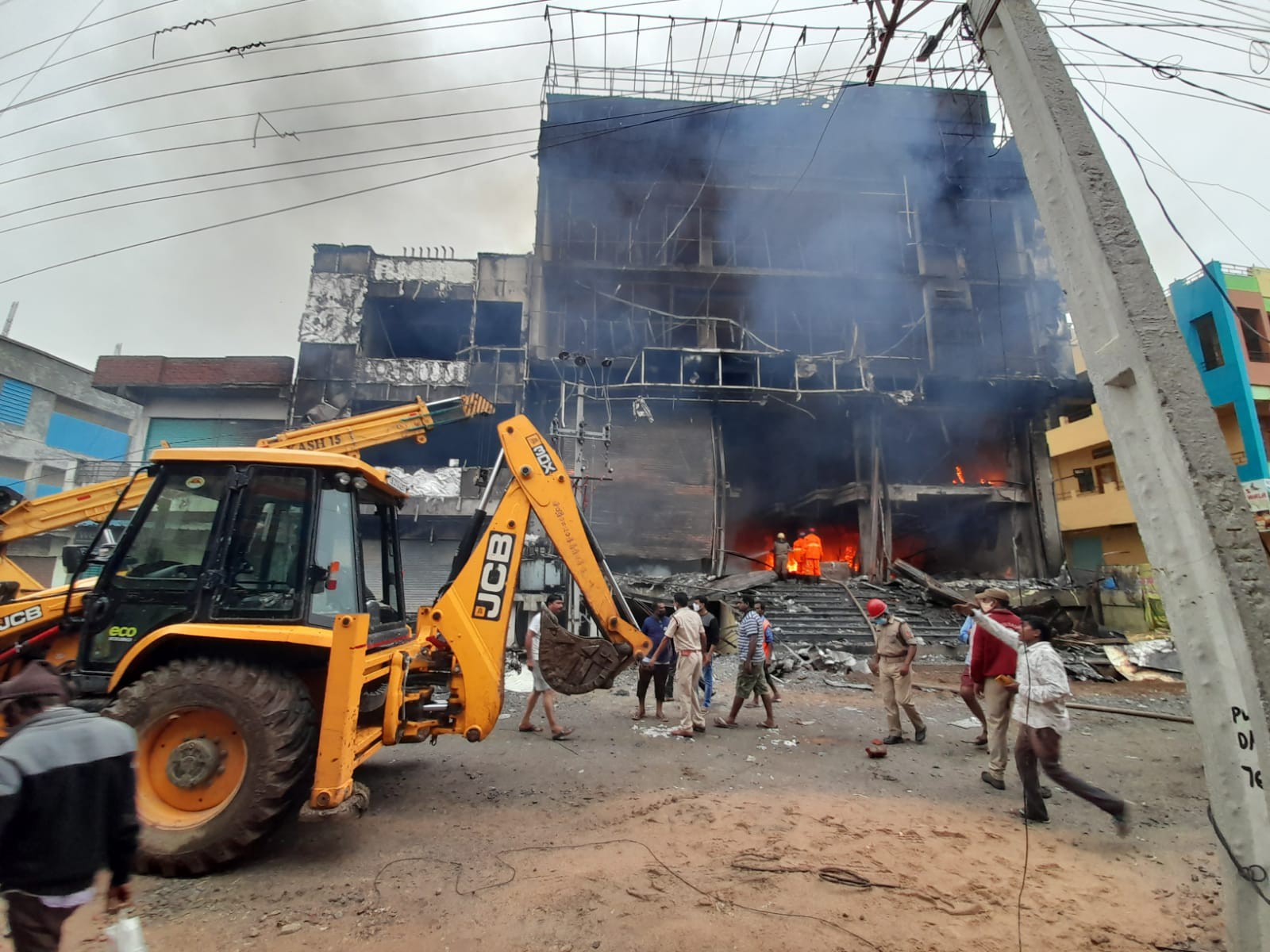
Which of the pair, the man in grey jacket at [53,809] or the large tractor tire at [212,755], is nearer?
the man in grey jacket at [53,809]

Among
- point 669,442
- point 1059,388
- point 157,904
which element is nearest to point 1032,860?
point 157,904

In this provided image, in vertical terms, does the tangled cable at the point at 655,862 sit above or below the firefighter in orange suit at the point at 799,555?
below

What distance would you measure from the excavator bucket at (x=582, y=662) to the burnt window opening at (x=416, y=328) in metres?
16.6

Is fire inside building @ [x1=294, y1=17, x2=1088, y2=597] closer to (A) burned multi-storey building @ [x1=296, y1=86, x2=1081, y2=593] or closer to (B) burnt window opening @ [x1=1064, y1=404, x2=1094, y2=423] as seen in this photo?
(A) burned multi-storey building @ [x1=296, y1=86, x2=1081, y2=593]

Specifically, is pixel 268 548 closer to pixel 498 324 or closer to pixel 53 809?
pixel 53 809

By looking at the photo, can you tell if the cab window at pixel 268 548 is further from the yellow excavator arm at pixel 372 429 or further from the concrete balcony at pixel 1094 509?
the concrete balcony at pixel 1094 509

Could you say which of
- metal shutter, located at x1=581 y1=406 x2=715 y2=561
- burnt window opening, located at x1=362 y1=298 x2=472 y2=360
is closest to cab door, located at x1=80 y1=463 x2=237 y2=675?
metal shutter, located at x1=581 y1=406 x2=715 y2=561

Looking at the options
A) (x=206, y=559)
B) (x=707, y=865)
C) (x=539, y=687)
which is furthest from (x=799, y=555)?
(x=206, y=559)

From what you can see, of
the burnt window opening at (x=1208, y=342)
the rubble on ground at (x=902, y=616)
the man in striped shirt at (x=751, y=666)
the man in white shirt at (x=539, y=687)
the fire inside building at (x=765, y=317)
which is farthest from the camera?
the burnt window opening at (x=1208, y=342)

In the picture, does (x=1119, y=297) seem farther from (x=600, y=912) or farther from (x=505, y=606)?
(x=505, y=606)

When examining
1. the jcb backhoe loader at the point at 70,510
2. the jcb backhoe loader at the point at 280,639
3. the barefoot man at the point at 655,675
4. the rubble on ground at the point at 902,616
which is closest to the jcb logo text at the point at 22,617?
the jcb backhoe loader at the point at 70,510

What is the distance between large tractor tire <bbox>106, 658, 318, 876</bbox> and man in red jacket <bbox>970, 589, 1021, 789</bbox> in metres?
5.51

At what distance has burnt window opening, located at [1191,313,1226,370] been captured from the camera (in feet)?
61.2

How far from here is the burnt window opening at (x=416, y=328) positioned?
19688 mm
